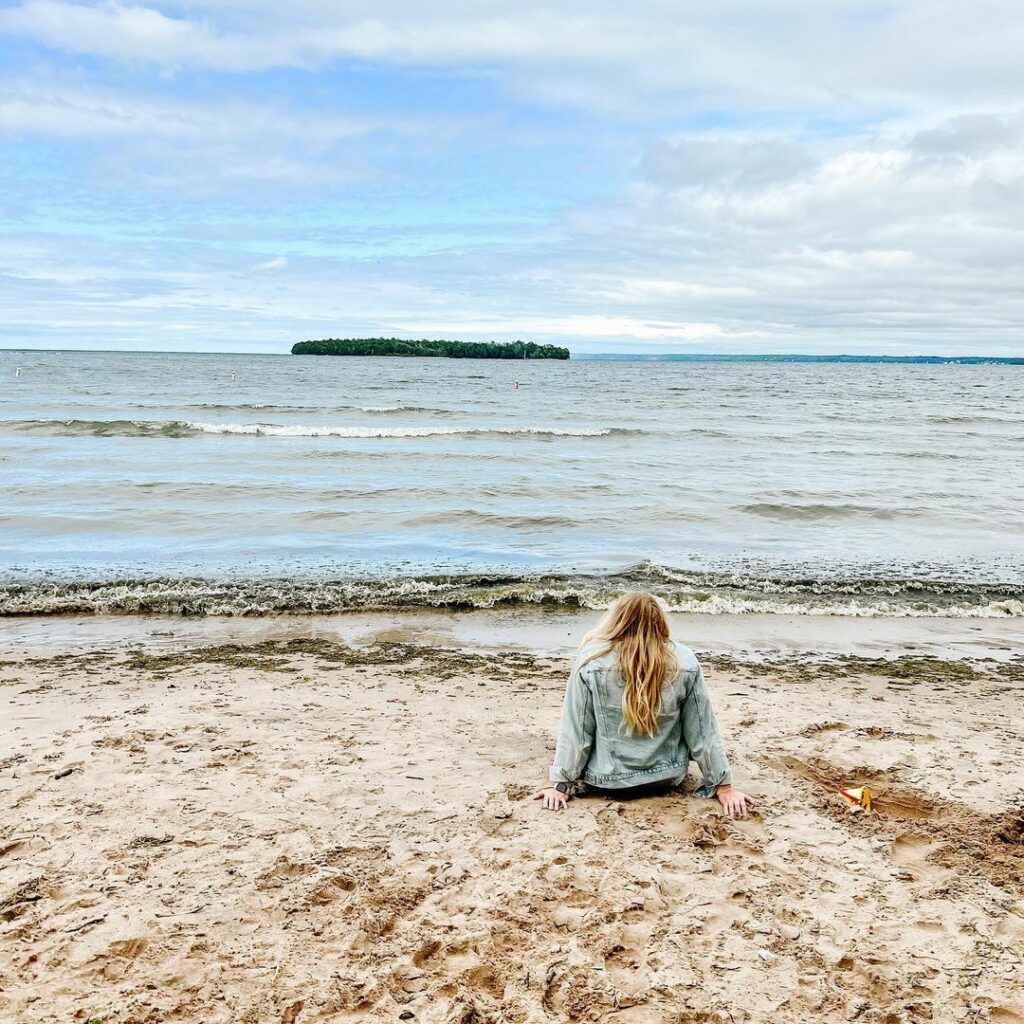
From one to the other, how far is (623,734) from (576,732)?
10.5 inches

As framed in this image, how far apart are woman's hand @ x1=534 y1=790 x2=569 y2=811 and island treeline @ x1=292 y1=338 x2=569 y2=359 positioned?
15951cm

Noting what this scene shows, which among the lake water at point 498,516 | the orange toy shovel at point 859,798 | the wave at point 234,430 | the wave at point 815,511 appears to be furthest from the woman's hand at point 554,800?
the wave at point 234,430

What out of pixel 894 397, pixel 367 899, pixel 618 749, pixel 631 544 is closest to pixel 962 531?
pixel 631 544

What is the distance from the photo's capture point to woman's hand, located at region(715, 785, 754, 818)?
480cm

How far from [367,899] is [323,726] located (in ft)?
7.80

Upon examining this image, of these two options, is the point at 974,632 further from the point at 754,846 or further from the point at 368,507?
the point at 368,507

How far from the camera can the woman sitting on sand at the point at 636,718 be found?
4.84 m

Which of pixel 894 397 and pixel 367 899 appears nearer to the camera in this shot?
pixel 367 899

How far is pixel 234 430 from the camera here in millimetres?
30672

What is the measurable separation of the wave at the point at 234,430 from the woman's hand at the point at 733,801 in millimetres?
26193

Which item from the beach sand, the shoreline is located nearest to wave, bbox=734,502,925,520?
the shoreline

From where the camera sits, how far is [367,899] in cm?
397

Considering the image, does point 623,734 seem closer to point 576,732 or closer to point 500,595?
point 576,732

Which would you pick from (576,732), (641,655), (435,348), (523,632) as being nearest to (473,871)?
(576,732)
